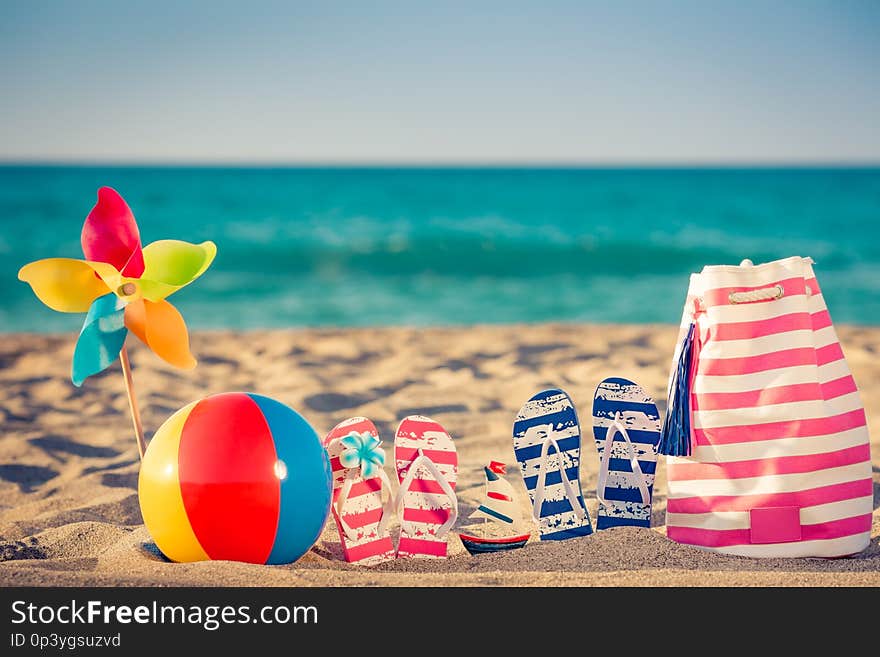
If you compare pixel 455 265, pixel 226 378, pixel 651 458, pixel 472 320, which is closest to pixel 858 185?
pixel 455 265

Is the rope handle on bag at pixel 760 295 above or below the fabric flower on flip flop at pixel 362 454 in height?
above

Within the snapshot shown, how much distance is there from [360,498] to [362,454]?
0.14 meters

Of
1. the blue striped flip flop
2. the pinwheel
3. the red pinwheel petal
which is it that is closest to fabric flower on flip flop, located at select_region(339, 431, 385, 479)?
the blue striped flip flop

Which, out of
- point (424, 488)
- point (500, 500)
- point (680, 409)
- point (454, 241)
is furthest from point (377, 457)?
point (454, 241)

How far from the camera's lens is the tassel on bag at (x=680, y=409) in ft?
9.78

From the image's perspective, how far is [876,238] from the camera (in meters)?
17.6

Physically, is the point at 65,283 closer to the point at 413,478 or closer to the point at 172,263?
the point at 172,263

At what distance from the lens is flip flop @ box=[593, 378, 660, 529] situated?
3.18 metres

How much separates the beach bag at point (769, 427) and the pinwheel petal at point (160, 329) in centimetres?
157

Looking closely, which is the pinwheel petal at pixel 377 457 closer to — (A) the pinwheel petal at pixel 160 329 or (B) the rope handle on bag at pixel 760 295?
(A) the pinwheel petal at pixel 160 329

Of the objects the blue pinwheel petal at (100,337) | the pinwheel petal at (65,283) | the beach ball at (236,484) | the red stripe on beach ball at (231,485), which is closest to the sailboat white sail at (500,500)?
the beach ball at (236,484)

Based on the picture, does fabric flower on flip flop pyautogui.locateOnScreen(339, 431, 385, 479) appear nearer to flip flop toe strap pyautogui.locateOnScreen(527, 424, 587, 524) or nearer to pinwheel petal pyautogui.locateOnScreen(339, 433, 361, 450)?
pinwheel petal pyautogui.locateOnScreen(339, 433, 361, 450)

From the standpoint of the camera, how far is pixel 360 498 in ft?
9.93

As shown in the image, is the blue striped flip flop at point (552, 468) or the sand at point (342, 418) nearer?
the sand at point (342, 418)
